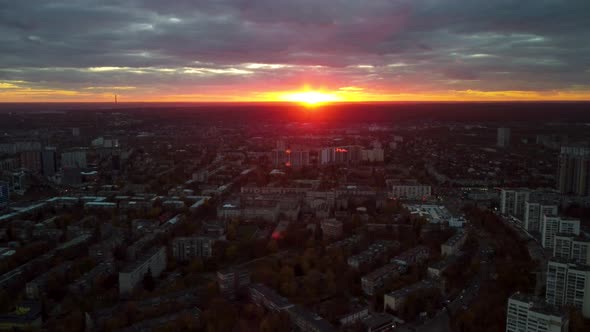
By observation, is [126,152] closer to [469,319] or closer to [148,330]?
[148,330]

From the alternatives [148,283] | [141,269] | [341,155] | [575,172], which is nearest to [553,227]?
[575,172]

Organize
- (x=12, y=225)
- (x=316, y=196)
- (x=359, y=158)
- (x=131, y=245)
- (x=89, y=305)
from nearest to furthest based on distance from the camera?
(x=89, y=305)
(x=131, y=245)
(x=12, y=225)
(x=316, y=196)
(x=359, y=158)

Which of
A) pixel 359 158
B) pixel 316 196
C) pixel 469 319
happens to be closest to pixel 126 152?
pixel 359 158

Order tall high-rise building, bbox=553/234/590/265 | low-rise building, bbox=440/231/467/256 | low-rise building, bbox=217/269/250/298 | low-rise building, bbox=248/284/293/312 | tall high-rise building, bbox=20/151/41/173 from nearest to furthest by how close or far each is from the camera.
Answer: low-rise building, bbox=248/284/293/312
low-rise building, bbox=217/269/250/298
tall high-rise building, bbox=553/234/590/265
low-rise building, bbox=440/231/467/256
tall high-rise building, bbox=20/151/41/173

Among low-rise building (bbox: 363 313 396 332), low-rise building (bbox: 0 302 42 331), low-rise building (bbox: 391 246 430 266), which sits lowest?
low-rise building (bbox: 363 313 396 332)

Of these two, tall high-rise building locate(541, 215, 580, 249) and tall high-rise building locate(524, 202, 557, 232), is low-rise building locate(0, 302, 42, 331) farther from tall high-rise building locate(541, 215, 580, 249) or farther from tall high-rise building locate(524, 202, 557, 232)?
tall high-rise building locate(524, 202, 557, 232)

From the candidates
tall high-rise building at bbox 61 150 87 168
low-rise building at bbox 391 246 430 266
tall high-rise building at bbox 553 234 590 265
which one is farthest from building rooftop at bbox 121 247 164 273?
tall high-rise building at bbox 61 150 87 168
